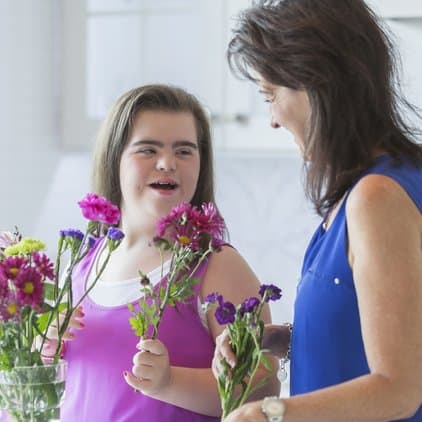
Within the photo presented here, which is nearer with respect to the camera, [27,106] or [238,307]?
[238,307]

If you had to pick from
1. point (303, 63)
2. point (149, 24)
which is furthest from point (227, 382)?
point (149, 24)

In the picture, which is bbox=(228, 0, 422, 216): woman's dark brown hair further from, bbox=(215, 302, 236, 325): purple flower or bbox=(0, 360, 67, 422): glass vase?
bbox=(0, 360, 67, 422): glass vase

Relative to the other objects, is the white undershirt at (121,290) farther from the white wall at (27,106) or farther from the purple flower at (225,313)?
the white wall at (27,106)

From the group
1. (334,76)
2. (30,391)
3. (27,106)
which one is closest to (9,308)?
(30,391)

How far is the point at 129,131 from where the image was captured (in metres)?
1.59

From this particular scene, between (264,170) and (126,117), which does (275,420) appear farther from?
(264,170)

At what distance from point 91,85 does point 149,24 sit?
0.80 feet

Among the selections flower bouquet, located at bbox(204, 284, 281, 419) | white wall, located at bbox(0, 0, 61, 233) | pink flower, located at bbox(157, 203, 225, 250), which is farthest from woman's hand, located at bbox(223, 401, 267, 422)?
white wall, located at bbox(0, 0, 61, 233)

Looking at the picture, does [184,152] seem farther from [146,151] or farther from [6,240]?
[6,240]

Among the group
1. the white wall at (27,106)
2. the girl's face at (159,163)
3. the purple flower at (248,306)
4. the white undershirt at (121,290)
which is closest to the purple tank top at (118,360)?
the white undershirt at (121,290)

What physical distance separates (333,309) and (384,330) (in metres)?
0.13

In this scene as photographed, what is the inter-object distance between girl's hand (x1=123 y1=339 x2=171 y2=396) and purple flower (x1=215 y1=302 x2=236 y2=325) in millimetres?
167

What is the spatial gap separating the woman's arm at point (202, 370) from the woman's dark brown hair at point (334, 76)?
1.07 feet

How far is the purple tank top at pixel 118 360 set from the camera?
142cm
